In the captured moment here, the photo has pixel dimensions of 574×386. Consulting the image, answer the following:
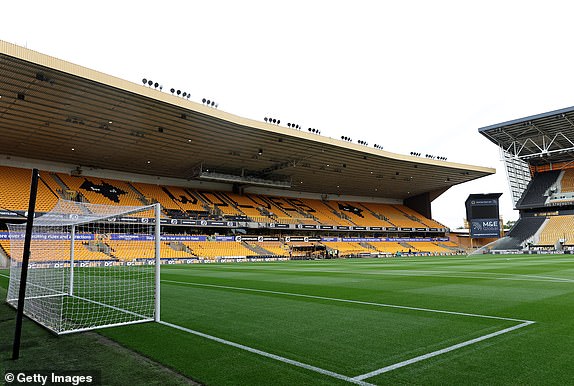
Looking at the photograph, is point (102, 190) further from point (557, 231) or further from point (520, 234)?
point (557, 231)

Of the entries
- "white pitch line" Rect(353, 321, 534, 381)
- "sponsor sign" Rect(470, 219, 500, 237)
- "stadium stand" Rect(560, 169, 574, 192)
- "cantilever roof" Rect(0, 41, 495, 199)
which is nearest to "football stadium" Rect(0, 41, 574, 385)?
"white pitch line" Rect(353, 321, 534, 381)

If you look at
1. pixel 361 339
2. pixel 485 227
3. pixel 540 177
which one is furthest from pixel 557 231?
pixel 361 339

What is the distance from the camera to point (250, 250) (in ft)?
133

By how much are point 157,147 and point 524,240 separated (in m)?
45.7

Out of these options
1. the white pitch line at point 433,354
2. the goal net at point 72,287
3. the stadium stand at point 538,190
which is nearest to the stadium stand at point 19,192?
the goal net at point 72,287

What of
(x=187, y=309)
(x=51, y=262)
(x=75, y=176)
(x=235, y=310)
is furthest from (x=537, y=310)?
(x=75, y=176)

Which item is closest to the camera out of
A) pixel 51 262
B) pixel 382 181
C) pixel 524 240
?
pixel 51 262

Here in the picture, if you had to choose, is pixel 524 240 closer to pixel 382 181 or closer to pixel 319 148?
pixel 382 181

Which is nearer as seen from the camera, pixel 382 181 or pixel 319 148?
pixel 319 148

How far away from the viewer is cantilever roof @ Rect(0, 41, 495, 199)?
73.6ft

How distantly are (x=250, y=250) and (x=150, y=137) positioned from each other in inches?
611

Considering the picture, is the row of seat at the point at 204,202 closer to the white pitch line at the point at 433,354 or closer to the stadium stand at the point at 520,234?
the stadium stand at the point at 520,234

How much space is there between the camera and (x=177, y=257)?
33531 mm

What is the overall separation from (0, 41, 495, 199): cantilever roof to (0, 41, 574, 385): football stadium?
166mm
